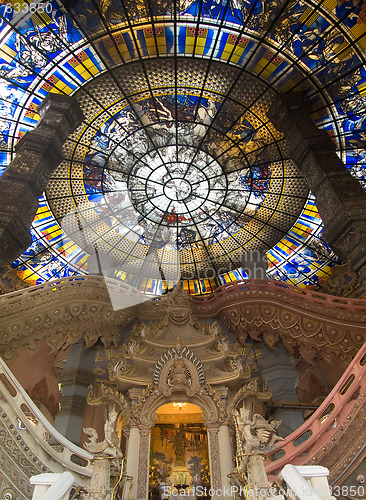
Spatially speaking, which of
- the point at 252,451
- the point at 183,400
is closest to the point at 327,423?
the point at 252,451

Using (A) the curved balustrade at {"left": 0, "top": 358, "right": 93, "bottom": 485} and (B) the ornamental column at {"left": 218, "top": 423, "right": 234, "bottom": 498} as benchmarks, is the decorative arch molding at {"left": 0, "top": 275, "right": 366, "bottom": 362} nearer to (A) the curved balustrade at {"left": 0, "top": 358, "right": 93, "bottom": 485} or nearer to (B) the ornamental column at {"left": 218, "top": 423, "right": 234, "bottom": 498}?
(B) the ornamental column at {"left": 218, "top": 423, "right": 234, "bottom": 498}

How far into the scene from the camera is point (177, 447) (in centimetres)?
951

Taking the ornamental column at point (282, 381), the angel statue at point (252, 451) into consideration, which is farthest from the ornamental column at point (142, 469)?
the ornamental column at point (282, 381)

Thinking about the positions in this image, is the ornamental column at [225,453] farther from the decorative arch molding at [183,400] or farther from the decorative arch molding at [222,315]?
the decorative arch molding at [222,315]

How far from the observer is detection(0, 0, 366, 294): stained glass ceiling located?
441 inches

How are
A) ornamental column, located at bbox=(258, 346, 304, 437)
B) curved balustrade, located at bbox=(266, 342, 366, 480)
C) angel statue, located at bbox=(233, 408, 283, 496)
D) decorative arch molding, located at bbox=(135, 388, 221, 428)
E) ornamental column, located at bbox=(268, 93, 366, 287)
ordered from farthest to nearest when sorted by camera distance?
ornamental column, located at bbox=(258, 346, 304, 437)
ornamental column, located at bbox=(268, 93, 366, 287)
decorative arch molding, located at bbox=(135, 388, 221, 428)
curved balustrade, located at bbox=(266, 342, 366, 480)
angel statue, located at bbox=(233, 408, 283, 496)

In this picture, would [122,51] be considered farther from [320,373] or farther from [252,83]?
[320,373]

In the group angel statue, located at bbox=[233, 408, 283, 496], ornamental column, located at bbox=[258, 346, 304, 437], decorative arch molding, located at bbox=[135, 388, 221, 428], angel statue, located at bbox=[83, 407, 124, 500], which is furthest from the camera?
ornamental column, located at bbox=[258, 346, 304, 437]

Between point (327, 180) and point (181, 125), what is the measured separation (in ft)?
23.8

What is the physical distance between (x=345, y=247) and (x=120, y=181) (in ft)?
35.7

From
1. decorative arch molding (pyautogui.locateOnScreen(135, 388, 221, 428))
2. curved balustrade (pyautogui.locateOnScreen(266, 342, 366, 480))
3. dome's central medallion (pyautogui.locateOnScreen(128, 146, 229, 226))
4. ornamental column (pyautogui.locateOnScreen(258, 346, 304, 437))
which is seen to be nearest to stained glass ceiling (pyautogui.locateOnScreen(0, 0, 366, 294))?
dome's central medallion (pyautogui.locateOnScreen(128, 146, 229, 226))

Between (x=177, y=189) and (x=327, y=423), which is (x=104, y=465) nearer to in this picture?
(x=327, y=423)

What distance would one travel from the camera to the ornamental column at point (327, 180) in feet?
30.2

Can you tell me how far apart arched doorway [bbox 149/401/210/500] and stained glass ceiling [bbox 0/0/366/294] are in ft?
32.2
